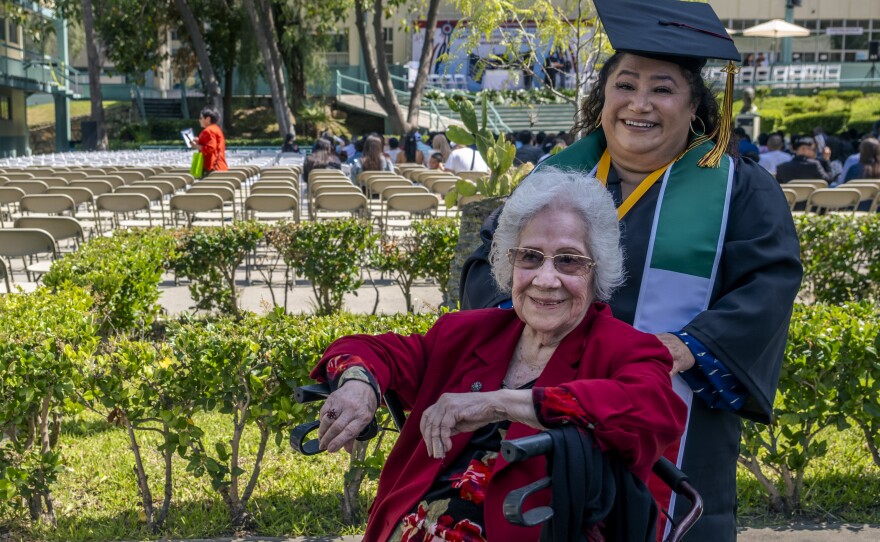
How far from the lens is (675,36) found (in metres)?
2.40

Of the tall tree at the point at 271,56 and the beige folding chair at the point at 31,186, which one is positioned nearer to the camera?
the beige folding chair at the point at 31,186

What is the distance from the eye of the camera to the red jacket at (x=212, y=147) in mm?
14296

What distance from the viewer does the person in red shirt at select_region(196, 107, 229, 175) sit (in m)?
14.0

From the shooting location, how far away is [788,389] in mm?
4176

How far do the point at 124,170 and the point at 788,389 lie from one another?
1296 cm

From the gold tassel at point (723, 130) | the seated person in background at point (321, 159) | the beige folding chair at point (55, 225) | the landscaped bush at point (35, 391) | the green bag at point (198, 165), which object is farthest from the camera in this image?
the seated person in background at point (321, 159)

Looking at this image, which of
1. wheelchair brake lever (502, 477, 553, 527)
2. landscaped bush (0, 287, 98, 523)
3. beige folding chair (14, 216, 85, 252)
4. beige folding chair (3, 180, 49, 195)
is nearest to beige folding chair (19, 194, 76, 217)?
beige folding chair (3, 180, 49, 195)

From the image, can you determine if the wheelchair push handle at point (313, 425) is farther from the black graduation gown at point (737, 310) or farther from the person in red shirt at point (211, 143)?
the person in red shirt at point (211, 143)

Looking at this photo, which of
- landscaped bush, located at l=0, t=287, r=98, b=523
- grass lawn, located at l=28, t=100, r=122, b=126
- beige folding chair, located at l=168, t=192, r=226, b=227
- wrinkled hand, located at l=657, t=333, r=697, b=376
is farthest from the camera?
grass lawn, located at l=28, t=100, r=122, b=126

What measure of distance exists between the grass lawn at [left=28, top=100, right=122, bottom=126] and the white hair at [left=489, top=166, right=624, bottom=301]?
4996 centimetres

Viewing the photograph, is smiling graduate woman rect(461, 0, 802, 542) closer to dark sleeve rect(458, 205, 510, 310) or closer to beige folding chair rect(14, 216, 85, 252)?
dark sleeve rect(458, 205, 510, 310)

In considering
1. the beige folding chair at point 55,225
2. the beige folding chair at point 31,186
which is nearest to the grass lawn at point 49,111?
the beige folding chair at point 31,186

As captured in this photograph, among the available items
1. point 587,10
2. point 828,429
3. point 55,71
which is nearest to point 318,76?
point 55,71

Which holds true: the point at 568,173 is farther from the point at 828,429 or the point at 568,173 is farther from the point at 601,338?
the point at 828,429
